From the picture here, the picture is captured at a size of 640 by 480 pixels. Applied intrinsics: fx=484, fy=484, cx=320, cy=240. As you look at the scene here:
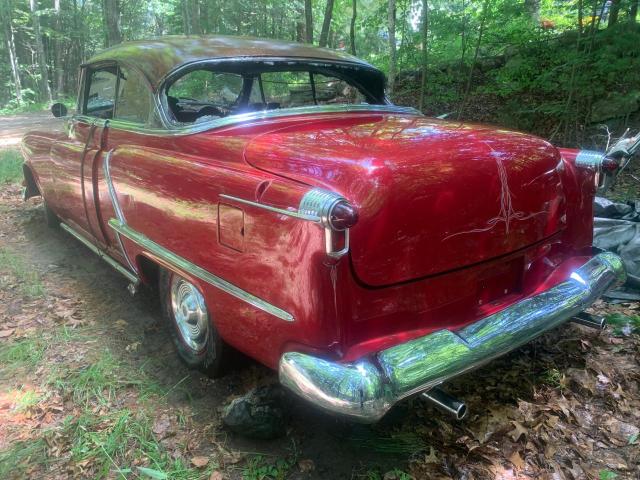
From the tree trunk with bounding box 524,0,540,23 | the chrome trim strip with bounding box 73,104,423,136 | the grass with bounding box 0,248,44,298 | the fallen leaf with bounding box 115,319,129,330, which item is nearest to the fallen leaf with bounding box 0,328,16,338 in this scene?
the grass with bounding box 0,248,44,298

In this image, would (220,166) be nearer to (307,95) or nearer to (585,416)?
(307,95)

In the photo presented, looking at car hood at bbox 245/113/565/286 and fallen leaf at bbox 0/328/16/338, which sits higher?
car hood at bbox 245/113/565/286

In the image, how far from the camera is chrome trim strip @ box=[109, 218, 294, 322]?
75.5 inches

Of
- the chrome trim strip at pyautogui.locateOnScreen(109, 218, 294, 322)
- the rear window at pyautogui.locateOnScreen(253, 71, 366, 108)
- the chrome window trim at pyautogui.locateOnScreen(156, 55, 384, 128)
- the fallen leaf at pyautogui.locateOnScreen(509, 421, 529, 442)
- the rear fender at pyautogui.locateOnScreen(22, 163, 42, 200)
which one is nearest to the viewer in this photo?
the chrome trim strip at pyautogui.locateOnScreen(109, 218, 294, 322)

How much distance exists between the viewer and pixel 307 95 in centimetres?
360

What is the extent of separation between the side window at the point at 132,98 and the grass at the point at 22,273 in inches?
63.3

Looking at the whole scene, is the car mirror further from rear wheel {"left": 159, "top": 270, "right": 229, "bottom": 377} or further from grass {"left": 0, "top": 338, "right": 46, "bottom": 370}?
rear wheel {"left": 159, "top": 270, "right": 229, "bottom": 377}

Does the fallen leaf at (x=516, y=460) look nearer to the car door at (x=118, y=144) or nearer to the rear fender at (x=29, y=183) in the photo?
the car door at (x=118, y=144)

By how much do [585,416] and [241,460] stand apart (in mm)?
1717

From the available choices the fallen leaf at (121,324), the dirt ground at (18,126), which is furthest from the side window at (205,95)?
the dirt ground at (18,126)

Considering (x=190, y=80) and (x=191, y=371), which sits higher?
(x=190, y=80)

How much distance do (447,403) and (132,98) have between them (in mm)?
2664

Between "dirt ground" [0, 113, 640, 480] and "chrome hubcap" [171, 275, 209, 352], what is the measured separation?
22 centimetres

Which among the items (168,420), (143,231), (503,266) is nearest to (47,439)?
(168,420)
